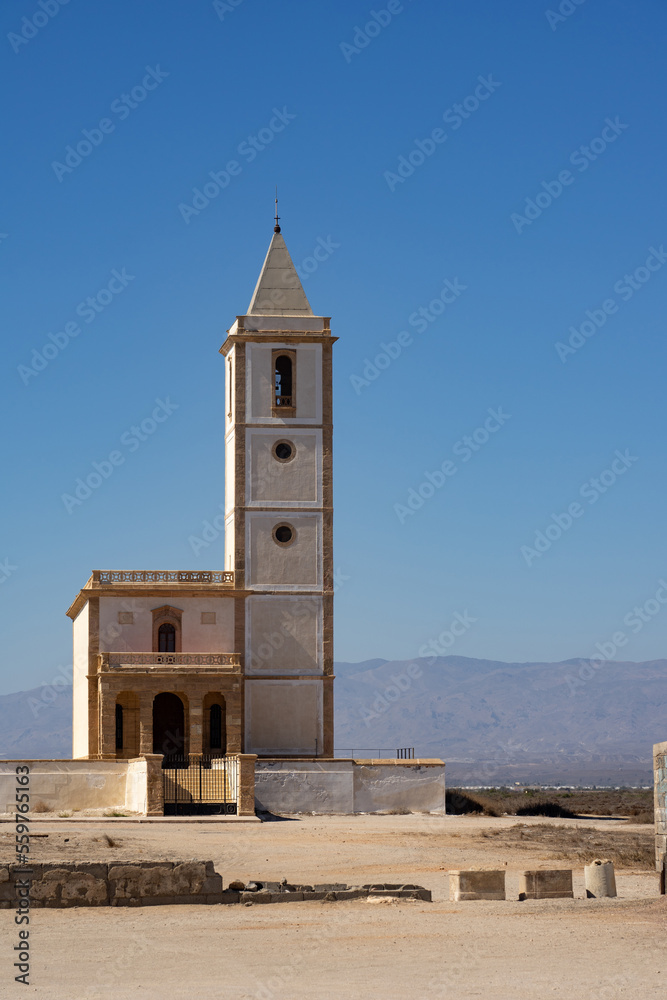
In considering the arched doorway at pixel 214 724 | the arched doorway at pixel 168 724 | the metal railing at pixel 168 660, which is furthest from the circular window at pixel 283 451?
the arched doorway at pixel 168 724

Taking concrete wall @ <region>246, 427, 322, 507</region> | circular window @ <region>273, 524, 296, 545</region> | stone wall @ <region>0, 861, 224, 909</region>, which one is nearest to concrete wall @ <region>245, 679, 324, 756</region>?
circular window @ <region>273, 524, 296, 545</region>

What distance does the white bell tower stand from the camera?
49062 mm

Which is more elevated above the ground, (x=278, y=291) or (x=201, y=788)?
(x=278, y=291)

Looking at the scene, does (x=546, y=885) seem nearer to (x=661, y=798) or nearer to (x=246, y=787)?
(x=661, y=798)

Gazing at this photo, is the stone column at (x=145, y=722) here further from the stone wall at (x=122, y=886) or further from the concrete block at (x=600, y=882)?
the concrete block at (x=600, y=882)

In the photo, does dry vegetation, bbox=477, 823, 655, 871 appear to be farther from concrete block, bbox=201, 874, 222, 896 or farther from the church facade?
the church facade

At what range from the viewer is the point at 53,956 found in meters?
15.4

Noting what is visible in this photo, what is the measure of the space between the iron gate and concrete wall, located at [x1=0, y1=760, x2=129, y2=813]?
86.6 inches

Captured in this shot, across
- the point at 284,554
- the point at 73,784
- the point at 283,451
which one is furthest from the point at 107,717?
the point at 283,451

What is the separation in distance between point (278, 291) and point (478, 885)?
1375 inches

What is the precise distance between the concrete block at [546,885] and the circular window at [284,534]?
100ft

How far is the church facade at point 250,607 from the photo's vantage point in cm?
4656

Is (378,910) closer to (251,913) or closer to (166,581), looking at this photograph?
(251,913)

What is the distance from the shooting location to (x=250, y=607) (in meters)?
49.2
